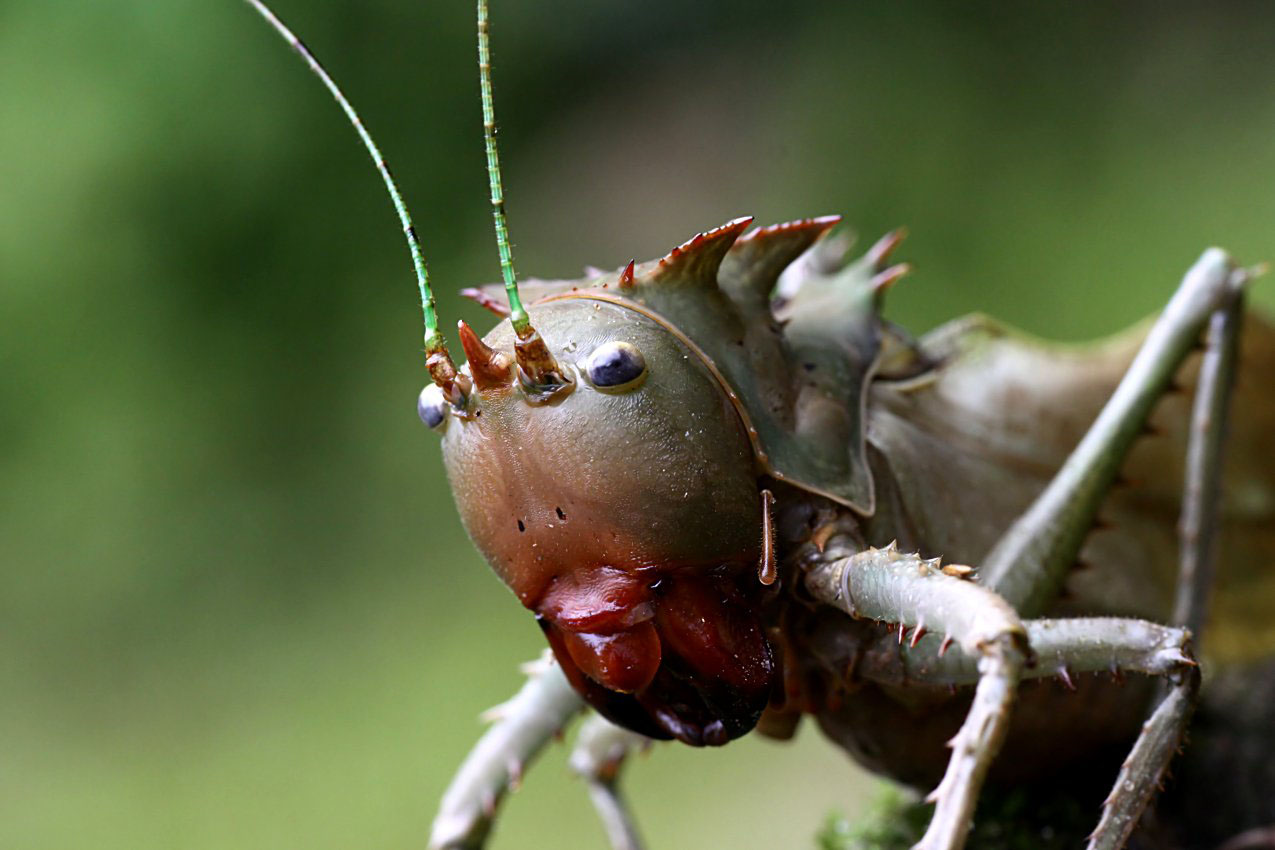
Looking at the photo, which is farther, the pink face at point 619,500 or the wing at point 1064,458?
the wing at point 1064,458

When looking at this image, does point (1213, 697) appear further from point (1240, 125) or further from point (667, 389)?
point (1240, 125)

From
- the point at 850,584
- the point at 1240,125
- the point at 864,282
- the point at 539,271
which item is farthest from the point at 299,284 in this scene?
the point at 850,584

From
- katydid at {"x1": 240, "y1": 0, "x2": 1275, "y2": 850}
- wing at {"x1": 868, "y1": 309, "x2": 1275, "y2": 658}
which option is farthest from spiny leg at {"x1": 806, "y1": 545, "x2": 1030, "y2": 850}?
wing at {"x1": 868, "y1": 309, "x2": 1275, "y2": 658}

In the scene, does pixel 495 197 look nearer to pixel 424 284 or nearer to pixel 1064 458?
pixel 424 284

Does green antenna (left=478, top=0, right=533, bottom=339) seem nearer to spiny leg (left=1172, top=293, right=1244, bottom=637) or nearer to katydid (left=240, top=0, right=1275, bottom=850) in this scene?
katydid (left=240, top=0, right=1275, bottom=850)

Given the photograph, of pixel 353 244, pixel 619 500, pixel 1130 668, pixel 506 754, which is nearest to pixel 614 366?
pixel 619 500

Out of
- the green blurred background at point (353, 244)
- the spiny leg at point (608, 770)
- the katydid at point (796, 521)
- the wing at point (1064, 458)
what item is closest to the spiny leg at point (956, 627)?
the katydid at point (796, 521)

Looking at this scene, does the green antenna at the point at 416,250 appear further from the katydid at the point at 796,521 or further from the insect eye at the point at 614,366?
the insect eye at the point at 614,366
